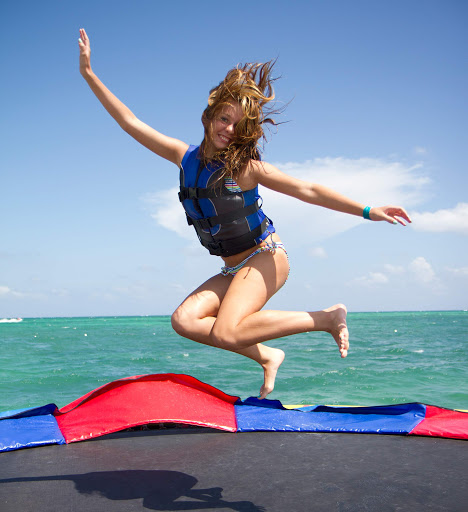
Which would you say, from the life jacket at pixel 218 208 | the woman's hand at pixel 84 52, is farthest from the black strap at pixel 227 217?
the woman's hand at pixel 84 52

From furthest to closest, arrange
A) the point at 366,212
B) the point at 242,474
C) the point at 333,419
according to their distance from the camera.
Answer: the point at 333,419, the point at 366,212, the point at 242,474

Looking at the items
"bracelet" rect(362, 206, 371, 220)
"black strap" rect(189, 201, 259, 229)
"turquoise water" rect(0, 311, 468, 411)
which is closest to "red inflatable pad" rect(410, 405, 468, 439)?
"bracelet" rect(362, 206, 371, 220)

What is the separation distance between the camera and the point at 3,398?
834 centimetres

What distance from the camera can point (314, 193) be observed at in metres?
2.54

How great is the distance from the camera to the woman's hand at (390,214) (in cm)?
236

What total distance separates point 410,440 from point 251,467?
106cm

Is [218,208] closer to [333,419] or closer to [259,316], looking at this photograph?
[259,316]

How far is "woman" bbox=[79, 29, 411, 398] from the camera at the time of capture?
2605mm

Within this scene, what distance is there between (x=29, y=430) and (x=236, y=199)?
182cm

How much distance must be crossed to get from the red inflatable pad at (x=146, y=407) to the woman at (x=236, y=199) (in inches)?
25.5

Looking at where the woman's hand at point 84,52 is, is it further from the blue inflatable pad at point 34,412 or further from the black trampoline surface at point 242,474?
the blue inflatable pad at point 34,412

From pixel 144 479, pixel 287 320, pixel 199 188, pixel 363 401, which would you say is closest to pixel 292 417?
pixel 287 320

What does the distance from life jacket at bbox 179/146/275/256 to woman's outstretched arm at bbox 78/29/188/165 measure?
11 cm

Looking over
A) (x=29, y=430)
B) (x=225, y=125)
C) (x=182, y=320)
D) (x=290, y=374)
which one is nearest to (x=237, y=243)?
(x=182, y=320)
